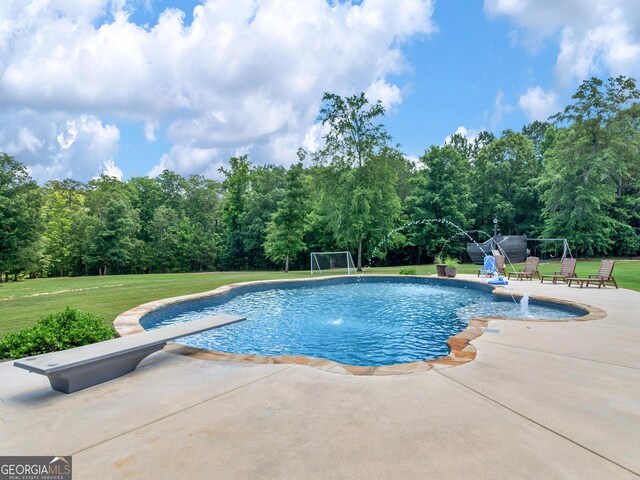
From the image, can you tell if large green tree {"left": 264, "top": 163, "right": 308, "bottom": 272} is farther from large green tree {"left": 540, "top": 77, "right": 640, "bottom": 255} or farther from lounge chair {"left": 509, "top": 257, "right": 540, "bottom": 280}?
large green tree {"left": 540, "top": 77, "right": 640, "bottom": 255}

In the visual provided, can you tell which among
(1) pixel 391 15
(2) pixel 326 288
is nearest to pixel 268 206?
(2) pixel 326 288

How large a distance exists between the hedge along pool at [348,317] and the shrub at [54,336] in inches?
75.2

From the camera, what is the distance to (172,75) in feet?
49.5

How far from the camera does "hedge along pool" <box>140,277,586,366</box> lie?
19.6ft

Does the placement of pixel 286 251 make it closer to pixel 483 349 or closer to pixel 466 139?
pixel 483 349

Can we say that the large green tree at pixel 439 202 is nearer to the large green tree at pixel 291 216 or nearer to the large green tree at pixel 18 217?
the large green tree at pixel 291 216

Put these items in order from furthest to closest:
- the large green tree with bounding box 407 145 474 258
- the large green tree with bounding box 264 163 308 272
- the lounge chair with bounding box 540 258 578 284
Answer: the large green tree with bounding box 407 145 474 258 < the large green tree with bounding box 264 163 308 272 < the lounge chair with bounding box 540 258 578 284

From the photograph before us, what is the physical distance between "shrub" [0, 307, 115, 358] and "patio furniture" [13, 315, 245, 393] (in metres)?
0.99

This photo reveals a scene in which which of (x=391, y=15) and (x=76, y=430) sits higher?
(x=391, y=15)

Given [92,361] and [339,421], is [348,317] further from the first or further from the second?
[92,361]

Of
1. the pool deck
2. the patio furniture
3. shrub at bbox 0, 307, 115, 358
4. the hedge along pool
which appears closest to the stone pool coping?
the pool deck

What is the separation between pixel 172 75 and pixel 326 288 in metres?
11.7

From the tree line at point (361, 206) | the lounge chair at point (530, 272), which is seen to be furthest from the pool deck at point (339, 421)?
the tree line at point (361, 206)

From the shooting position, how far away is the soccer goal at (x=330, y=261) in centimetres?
1867
